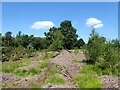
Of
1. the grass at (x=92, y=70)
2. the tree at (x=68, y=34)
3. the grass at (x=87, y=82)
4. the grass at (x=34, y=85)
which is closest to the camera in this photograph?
the grass at (x=34, y=85)

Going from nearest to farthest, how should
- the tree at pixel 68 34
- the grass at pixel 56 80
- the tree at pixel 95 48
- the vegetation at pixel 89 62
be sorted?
the grass at pixel 56 80 < the vegetation at pixel 89 62 < the tree at pixel 95 48 < the tree at pixel 68 34

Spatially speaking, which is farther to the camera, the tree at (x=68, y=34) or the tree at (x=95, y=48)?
the tree at (x=68, y=34)

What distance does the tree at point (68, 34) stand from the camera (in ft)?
249

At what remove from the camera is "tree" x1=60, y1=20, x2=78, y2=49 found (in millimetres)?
75750

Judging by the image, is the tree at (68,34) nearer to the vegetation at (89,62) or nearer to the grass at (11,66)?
the vegetation at (89,62)

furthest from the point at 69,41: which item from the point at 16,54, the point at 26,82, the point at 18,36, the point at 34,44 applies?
the point at 26,82

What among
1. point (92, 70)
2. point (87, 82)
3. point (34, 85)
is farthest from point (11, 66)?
point (87, 82)

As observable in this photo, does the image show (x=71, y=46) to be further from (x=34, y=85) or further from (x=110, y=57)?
(x=34, y=85)

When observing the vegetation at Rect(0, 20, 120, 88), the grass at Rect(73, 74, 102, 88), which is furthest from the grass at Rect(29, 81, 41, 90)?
the grass at Rect(73, 74, 102, 88)

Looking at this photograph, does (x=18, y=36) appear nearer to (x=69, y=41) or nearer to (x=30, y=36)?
(x=30, y=36)

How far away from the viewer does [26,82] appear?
17000 mm

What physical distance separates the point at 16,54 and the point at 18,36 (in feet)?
118

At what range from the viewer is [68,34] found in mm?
Result: 75688

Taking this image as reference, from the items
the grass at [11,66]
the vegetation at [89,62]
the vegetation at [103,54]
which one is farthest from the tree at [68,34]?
the grass at [11,66]
